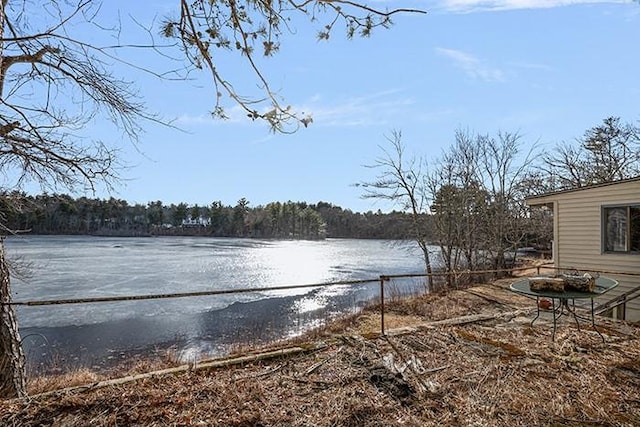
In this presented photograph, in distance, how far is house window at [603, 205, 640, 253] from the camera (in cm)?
735

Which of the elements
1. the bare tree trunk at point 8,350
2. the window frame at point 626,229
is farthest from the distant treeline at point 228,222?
→ the bare tree trunk at point 8,350

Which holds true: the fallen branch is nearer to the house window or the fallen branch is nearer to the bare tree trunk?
the bare tree trunk

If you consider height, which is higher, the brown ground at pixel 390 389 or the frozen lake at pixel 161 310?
the brown ground at pixel 390 389

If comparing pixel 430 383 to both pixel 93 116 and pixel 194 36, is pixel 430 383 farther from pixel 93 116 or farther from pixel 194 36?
pixel 93 116

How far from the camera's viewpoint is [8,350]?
2949 millimetres

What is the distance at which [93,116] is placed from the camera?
3.72 meters

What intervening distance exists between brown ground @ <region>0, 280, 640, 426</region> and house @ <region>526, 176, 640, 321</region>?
4.54m

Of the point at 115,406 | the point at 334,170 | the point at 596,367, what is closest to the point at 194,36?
the point at 115,406

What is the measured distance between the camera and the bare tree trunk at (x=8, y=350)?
2.90m

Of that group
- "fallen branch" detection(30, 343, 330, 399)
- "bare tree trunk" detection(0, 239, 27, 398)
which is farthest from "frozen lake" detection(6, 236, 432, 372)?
"fallen branch" detection(30, 343, 330, 399)

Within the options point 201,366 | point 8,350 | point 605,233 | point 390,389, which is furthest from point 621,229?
point 8,350

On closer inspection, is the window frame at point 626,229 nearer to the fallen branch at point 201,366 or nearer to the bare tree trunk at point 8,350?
the fallen branch at point 201,366

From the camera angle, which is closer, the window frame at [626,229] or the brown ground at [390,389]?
the brown ground at [390,389]

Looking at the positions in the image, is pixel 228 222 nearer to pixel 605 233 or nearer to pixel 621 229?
pixel 605 233
